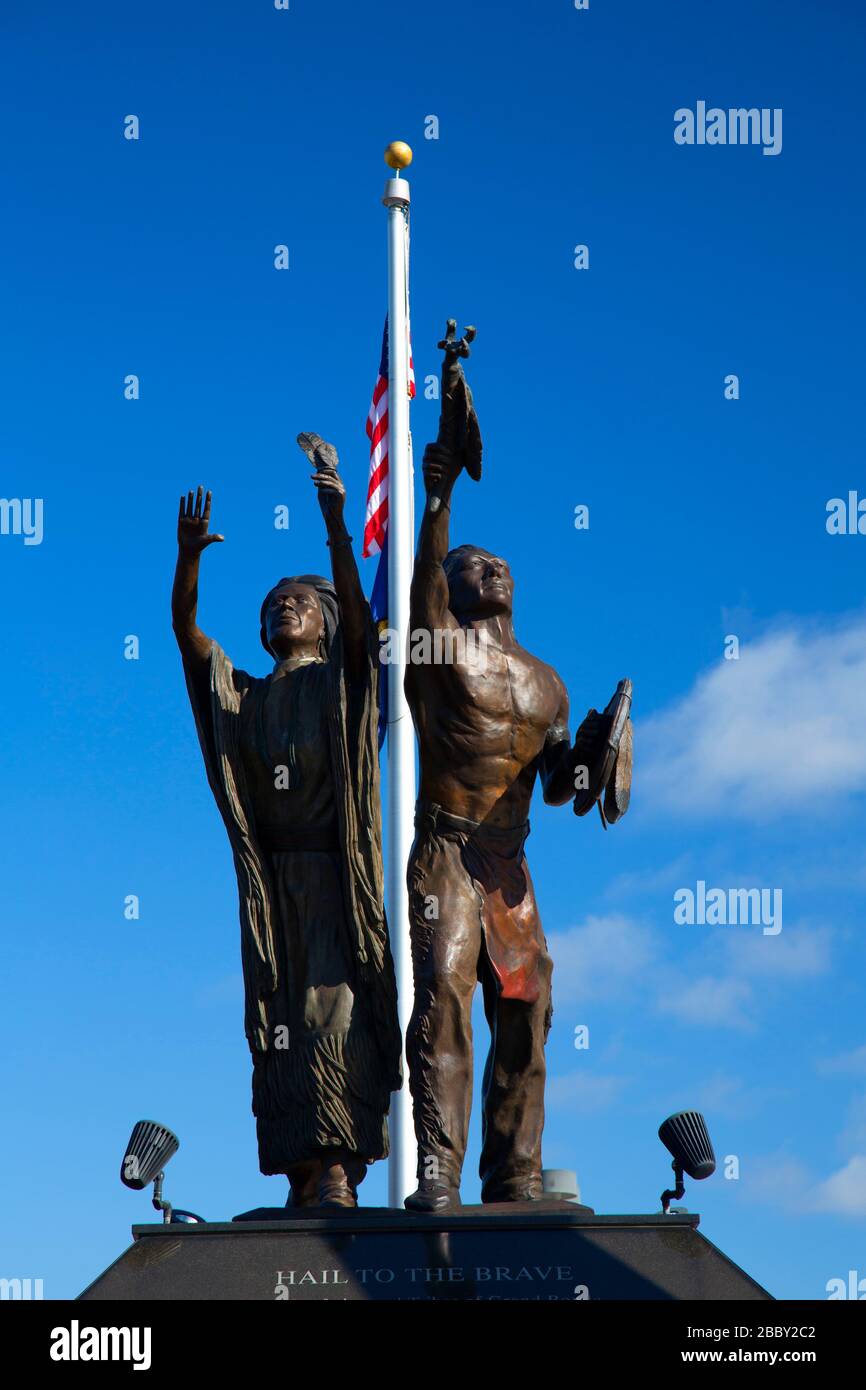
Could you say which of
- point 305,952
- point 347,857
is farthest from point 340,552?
point 305,952

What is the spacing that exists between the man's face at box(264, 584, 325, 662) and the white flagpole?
1979mm

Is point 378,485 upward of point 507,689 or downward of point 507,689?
upward

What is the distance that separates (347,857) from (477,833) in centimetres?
65

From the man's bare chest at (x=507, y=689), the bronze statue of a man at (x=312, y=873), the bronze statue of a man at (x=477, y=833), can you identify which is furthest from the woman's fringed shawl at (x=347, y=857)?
the man's bare chest at (x=507, y=689)

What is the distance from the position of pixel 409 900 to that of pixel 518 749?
97 cm

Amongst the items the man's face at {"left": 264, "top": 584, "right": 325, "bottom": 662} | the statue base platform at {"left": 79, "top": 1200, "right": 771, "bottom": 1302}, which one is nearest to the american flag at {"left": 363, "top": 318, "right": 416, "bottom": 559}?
the man's face at {"left": 264, "top": 584, "right": 325, "bottom": 662}

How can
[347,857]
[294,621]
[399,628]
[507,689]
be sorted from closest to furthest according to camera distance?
[347,857] → [507,689] → [294,621] → [399,628]

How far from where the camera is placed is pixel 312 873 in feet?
35.6

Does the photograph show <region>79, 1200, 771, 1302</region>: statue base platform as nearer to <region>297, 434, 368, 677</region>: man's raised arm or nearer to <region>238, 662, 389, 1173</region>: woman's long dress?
<region>238, 662, 389, 1173</region>: woman's long dress

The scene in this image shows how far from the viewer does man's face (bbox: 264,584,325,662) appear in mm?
11242

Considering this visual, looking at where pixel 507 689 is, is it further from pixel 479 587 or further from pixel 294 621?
pixel 294 621

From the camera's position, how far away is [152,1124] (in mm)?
10156

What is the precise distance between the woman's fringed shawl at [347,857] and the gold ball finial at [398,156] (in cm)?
655
